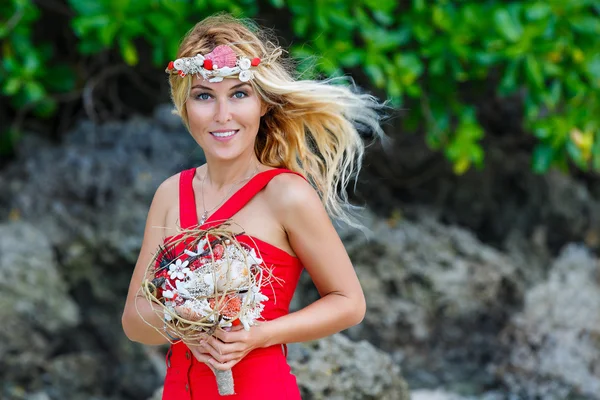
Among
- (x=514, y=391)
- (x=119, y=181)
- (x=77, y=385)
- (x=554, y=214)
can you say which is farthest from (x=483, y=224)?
(x=77, y=385)

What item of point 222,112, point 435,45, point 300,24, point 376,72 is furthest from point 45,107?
point 222,112

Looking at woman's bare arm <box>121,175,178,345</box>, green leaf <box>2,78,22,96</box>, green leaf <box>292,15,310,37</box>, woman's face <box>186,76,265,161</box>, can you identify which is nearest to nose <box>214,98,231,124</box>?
woman's face <box>186,76,265,161</box>

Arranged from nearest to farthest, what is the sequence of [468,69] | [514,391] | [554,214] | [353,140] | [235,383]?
[235,383], [353,140], [514,391], [468,69], [554,214]

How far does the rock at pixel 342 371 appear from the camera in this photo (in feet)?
9.95

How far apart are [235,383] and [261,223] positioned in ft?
1.37

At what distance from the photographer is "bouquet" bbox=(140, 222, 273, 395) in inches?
77.7

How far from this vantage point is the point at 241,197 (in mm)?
2291

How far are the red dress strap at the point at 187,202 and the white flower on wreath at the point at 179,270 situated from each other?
0.90ft

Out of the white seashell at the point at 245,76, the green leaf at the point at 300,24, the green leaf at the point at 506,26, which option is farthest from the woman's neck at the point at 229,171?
the green leaf at the point at 506,26

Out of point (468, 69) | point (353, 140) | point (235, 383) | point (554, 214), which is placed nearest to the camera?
point (235, 383)

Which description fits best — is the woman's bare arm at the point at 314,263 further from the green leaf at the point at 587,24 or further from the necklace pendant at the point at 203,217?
the green leaf at the point at 587,24

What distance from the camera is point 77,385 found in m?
4.23

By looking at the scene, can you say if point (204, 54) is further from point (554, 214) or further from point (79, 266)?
point (554, 214)

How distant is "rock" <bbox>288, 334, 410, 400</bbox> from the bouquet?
0.94 m
